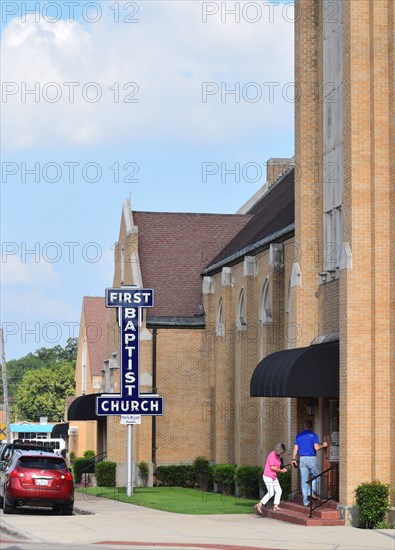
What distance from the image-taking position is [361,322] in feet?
81.8

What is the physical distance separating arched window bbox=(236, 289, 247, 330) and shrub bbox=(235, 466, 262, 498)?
5656mm

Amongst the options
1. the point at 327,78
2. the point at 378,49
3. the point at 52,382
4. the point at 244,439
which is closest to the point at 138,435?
the point at 244,439

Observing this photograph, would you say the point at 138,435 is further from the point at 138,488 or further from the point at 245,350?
the point at 245,350

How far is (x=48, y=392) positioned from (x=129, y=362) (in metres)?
83.8

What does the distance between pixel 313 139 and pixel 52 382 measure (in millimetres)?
92165

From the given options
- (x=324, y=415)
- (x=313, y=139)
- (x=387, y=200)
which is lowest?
(x=324, y=415)

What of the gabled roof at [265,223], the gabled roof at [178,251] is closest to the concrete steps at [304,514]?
the gabled roof at [265,223]

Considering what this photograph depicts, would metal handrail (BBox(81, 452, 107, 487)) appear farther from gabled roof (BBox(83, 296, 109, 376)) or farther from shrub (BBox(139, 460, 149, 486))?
gabled roof (BBox(83, 296, 109, 376))

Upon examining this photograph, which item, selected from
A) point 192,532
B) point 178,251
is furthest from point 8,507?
point 178,251

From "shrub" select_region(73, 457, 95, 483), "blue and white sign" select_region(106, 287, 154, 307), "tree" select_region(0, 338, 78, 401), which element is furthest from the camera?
"tree" select_region(0, 338, 78, 401)

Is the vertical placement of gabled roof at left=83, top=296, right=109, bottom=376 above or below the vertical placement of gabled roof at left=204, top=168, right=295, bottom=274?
below

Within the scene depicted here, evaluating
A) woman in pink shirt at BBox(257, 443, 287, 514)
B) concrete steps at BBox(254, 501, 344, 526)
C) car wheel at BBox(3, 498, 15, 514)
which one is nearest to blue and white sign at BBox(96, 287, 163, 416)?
car wheel at BBox(3, 498, 15, 514)

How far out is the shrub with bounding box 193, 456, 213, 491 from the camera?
1734 inches

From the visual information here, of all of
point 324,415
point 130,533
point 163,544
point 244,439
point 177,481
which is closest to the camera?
point 163,544
